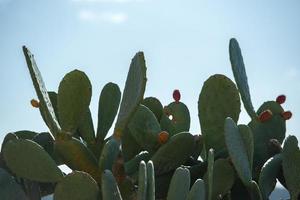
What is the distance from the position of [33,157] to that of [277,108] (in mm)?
1009

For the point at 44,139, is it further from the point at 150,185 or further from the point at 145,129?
the point at 150,185

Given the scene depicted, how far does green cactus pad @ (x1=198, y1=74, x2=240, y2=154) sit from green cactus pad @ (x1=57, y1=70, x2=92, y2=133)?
0.44m

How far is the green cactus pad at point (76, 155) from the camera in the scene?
162 cm

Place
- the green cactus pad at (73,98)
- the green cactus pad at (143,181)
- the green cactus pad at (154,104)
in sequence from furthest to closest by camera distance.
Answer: the green cactus pad at (154,104)
the green cactus pad at (73,98)
the green cactus pad at (143,181)

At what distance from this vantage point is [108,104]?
2135 millimetres

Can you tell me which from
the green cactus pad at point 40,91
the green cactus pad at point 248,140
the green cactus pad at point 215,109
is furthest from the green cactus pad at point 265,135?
the green cactus pad at point 40,91

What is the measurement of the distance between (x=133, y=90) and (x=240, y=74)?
0.57 meters

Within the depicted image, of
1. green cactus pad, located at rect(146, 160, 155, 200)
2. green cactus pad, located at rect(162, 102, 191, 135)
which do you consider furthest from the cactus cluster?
green cactus pad, located at rect(162, 102, 191, 135)

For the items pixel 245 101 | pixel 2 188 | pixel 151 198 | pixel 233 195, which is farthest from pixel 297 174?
pixel 2 188

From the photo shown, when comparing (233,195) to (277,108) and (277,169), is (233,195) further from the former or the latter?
(277,108)

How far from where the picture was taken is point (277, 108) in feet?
6.64

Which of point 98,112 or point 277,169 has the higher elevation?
point 98,112

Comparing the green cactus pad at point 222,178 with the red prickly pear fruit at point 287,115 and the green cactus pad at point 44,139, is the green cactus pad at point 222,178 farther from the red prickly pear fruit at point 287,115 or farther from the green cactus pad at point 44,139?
the green cactus pad at point 44,139

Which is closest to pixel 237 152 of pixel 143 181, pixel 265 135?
pixel 265 135
